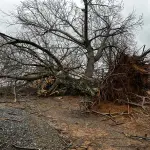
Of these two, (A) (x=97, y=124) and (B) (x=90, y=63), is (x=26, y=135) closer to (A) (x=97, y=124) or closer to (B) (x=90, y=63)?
(A) (x=97, y=124)

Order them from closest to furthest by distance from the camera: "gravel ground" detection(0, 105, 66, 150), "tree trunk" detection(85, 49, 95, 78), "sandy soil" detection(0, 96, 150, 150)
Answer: "gravel ground" detection(0, 105, 66, 150), "sandy soil" detection(0, 96, 150, 150), "tree trunk" detection(85, 49, 95, 78)

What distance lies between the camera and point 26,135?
5973mm

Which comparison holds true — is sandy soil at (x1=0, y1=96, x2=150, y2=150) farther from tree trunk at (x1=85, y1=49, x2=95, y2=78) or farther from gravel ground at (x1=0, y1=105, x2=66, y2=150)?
tree trunk at (x1=85, y1=49, x2=95, y2=78)

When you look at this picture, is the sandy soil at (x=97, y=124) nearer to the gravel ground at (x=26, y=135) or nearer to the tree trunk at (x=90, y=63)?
the gravel ground at (x=26, y=135)

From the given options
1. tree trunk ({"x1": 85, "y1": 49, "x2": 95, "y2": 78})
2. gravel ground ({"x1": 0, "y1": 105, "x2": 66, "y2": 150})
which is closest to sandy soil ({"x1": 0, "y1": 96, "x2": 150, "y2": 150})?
gravel ground ({"x1": 0, "y1": 105, "x2": 66, "y2": 150})

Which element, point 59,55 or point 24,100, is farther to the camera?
point 59,55

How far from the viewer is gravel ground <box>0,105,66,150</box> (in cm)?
555

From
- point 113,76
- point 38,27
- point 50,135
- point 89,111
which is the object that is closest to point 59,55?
point 38,27

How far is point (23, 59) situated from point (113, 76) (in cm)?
390

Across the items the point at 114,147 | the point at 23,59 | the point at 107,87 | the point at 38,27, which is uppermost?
the point at 38,27

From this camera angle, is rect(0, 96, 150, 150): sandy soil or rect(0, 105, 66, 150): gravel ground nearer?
rect(0, 105, 66, 150): gravel ground

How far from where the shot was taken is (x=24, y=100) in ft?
34.7

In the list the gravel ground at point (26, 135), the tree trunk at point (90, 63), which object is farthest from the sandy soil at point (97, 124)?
the tree trunk at point (90, 63)

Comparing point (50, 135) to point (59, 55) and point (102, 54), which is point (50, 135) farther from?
point (102, 54)
